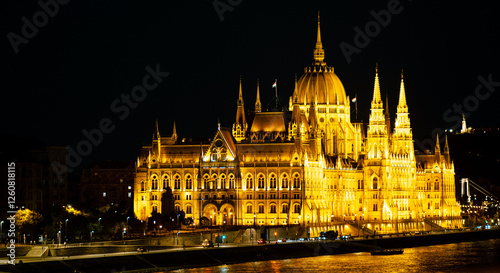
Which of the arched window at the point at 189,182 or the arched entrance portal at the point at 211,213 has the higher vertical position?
the arched window at the point at 189,182

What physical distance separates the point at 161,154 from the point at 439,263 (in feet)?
174

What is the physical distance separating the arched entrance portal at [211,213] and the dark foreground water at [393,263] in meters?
28.6

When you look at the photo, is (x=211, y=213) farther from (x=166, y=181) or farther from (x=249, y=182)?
(x=166, y=181)

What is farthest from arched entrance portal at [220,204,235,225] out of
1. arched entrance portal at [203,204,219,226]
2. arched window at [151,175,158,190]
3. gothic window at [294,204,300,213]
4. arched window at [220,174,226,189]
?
arched window at [151,175,158,190]

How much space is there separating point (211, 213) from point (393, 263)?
40967mm

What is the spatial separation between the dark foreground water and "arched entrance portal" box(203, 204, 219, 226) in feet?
93.7

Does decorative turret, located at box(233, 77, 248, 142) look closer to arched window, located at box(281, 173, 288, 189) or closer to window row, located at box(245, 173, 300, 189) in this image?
window row, located at box(245, 173, 300, 189)

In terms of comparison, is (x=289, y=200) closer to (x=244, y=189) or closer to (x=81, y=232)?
(x=244, y=189)

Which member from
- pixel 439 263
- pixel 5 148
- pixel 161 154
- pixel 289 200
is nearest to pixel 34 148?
pixel 5 148

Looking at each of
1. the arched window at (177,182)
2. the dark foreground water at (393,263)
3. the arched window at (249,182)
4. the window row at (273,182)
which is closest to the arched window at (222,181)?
the window row at (273,182)

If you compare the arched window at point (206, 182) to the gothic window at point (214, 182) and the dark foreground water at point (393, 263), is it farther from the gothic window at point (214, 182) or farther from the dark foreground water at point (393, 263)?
the dark foreground water at point (393, 263)

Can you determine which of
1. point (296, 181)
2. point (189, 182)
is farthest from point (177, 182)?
point (296, 181)

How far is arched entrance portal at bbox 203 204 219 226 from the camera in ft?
604

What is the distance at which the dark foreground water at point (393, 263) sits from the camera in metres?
141
